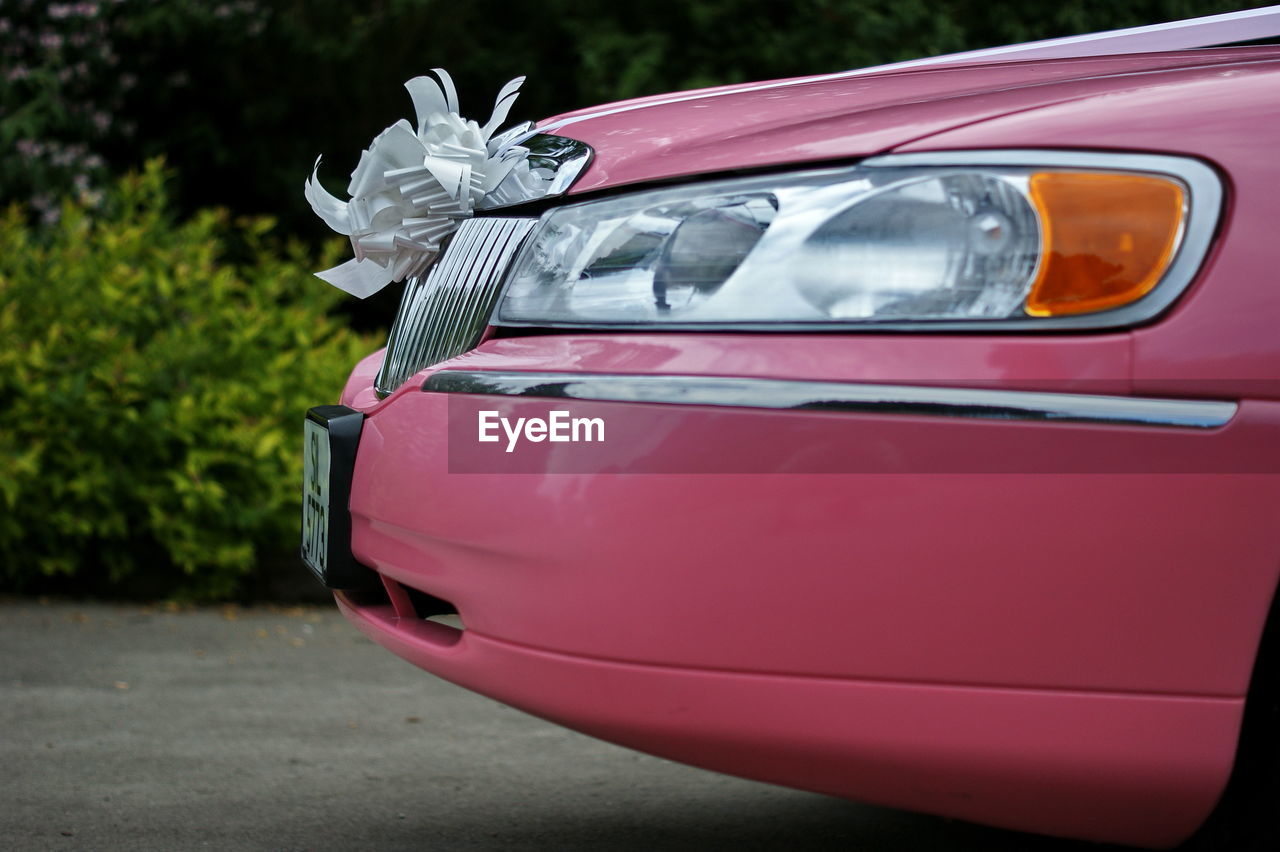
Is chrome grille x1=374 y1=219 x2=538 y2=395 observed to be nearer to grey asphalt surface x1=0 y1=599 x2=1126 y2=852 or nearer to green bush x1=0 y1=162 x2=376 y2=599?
grey asphalt surface x1=0 y1=599 x2=1126 y2=852

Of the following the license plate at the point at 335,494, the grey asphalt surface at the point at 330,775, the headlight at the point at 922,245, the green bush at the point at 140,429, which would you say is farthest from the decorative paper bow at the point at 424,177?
the green bush at the point at 140,429

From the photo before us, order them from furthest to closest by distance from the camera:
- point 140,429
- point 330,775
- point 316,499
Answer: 1. point 140,429
2. point 330,775
3. point 316,499

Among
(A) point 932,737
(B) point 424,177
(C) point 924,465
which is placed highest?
(B) point 424,177

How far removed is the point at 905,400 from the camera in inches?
54.9

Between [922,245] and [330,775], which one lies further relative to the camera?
[330,775]

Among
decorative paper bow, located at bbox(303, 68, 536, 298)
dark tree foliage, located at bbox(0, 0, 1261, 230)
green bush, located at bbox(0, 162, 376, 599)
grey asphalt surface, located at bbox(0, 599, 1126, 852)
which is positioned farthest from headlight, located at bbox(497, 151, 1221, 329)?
dark tree foliage, located at bbox(0, 0, 1261, 230)

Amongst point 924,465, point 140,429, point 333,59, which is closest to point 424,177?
point 924,465

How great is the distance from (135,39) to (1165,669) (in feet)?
22.8

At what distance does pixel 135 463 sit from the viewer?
429 centimetres

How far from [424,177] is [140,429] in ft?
8.71

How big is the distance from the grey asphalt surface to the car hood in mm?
1218

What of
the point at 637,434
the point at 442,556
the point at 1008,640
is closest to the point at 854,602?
the point at 1008,640

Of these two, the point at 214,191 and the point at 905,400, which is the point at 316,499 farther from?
the point at 214,191

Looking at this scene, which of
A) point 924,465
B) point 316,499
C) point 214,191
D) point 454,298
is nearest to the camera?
point 924,465
